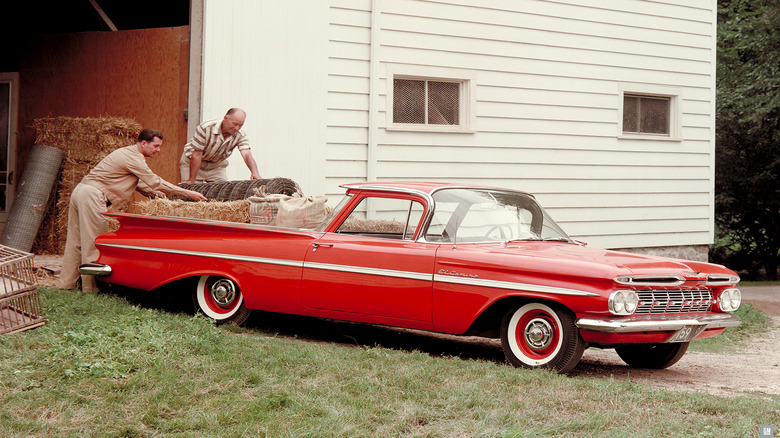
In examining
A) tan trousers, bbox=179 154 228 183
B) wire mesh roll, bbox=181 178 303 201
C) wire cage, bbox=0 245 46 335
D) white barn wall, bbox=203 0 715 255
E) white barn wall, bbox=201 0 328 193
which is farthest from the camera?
white barn wall, bbox=203 0 715 255

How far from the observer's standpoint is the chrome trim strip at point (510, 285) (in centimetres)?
566

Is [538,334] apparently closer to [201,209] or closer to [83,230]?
[201,209]

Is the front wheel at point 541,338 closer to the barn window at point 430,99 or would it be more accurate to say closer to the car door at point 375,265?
the car door at point 375,265

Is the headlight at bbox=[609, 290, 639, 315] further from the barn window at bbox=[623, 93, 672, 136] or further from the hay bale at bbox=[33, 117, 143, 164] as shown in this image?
the barn window at bbox=[623, 93, 672, 136]

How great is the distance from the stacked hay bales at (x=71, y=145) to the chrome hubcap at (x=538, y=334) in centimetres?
617

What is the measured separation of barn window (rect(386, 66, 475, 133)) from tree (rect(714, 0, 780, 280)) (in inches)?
339

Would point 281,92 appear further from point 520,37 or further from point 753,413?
point 753,413

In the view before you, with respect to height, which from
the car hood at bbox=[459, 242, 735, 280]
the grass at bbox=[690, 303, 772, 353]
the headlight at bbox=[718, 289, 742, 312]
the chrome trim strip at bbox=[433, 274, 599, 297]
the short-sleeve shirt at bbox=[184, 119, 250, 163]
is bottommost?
the grass at bbox=[690, 303, 772, 353]

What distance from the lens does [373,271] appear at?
6.42 m

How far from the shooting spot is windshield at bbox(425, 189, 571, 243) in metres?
6.47

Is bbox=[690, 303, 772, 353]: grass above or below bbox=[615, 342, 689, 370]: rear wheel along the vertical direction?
below

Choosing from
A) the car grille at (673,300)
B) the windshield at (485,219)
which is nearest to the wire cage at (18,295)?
the windshield at (485,219)

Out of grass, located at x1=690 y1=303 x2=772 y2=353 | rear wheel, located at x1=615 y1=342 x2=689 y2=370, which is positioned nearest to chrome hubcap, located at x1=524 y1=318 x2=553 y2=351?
rear wheel, located at x1=615 y1=342 x2=689 y2=370

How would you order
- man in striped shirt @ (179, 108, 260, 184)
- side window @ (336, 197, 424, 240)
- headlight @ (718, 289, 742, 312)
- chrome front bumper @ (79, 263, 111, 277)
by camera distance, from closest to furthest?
headlight @ (718, 289, 742, 312) < side window @ (336, 197, 424, 240) < chrome front bumper @ (79, 263, 111, 277) < man in striped shirt @ (179, 108, 260, 184)
